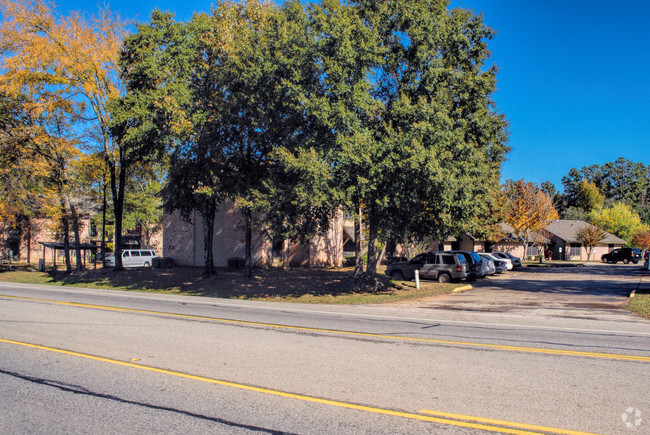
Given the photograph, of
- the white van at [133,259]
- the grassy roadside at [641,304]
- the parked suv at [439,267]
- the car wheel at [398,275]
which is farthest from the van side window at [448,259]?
the white van at [133,259]

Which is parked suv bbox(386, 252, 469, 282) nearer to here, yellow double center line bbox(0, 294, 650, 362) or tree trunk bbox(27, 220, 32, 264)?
yellow double center line bbox(0, 294, 650, 362)

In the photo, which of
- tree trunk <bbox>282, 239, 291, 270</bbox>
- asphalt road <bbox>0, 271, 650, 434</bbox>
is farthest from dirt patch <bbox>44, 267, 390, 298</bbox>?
asphalt road <bbox>0, 271, 650, 434</bbox>

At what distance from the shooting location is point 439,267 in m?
24.7

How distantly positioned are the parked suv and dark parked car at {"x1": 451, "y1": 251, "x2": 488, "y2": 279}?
4.76ft

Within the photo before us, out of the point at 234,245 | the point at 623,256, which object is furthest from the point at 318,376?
the point at 623,256

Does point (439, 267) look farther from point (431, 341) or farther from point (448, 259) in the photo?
point (431, 341)

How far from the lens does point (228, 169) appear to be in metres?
23.9

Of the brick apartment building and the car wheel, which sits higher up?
the brick apartment building

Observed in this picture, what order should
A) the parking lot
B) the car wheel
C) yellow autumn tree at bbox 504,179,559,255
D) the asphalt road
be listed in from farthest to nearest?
yellow autumn tree at bbox 504,179,559,255 < the car wheel < the parking lot < the asphalt road

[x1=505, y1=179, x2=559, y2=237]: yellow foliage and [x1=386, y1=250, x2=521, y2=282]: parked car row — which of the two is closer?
[x1=386, y1=250, x2=521, y2=282]: parked car row

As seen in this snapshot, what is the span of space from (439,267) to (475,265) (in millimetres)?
3548

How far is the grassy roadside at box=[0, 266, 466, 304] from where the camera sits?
20.0m

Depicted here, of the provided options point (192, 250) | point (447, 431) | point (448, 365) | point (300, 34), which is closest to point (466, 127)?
point (300, 34)

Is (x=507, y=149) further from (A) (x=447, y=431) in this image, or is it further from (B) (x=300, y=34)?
(A) (x=447, y=431)
